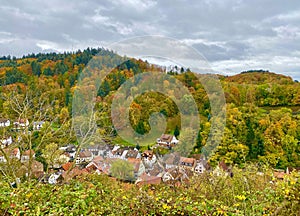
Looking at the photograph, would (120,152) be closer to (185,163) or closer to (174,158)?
(185,163)

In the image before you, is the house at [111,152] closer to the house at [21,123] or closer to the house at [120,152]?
the house at [120,152]

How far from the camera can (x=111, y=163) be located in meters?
Answer: 13.4

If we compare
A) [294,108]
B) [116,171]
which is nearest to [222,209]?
[116,171]

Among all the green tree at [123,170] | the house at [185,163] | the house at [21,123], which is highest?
the house at [21,123]

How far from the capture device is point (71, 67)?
156ft

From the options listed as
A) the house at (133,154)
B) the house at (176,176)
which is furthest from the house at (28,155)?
the house at (133,154)

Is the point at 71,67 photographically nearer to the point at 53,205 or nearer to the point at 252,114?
the point at 252,114

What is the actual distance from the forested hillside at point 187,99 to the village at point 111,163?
1.74 ft

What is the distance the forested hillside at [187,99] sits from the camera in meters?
6.26

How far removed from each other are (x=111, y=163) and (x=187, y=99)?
26.2 ft

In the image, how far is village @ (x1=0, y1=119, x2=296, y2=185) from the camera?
5.18 metres

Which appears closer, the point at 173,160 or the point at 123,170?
the point at 173,160

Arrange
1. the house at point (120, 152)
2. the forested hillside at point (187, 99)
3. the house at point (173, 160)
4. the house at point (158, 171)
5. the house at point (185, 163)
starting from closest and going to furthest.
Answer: the forested hillside at point (187, 99)
the house at point (173, 160)
the house at point (185, 163)
the house at point (158, 171)
the house at point (120, 152)

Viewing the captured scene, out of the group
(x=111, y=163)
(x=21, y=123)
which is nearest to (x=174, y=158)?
(x=21, y=123)
